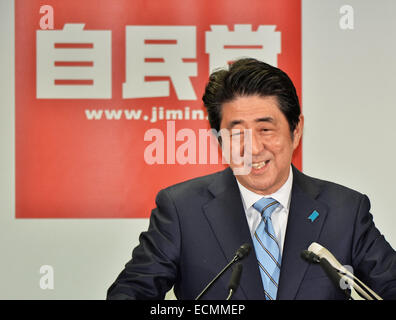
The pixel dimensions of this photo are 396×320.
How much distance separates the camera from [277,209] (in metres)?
1.67

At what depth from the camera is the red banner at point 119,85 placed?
2.54m

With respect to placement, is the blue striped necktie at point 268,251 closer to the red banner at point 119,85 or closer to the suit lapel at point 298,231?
the suit lapel at point 298,231

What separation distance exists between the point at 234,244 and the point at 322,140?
123 centimetres

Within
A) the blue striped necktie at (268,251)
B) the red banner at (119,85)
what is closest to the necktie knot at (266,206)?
the blue striped necktie at (268,251)

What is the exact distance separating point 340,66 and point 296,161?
59 centimetres

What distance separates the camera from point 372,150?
8.42 ft

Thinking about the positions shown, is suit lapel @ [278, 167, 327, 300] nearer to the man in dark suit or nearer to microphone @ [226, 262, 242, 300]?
the man in dark suit

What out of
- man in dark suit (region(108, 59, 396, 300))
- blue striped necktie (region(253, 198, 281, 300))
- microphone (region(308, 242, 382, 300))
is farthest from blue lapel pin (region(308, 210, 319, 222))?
microphone (region(308, 242, 382, 300))

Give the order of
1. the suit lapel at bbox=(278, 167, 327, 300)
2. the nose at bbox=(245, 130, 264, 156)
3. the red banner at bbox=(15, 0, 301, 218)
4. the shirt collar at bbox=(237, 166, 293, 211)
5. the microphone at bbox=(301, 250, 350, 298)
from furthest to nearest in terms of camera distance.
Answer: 1. the red banner at bbox=(15, 0, 301, 218)
2. the shirt collar at bbox=(237, 166, 293, 211)
3. the nose at bbox=(245, 130, 264, 156)
4. the suit lapel at bbox=(278, 167, 327, 300)
5. the microphone at bbox=(301, 250, 350, 298)

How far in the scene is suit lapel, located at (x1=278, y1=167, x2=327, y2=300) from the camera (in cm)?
147

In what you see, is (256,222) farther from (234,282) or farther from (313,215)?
(234,282)

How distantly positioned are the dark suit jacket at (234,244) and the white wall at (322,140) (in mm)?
881
